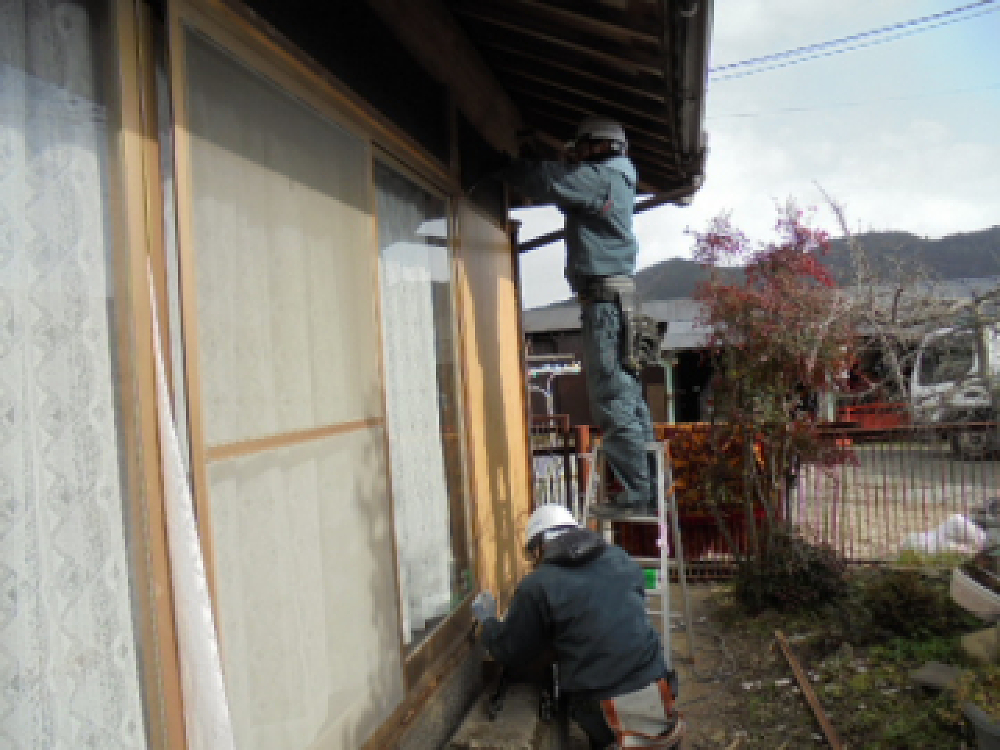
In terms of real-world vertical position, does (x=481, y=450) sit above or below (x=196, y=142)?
below

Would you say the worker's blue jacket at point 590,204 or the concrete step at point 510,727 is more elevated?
the worker's blue jacket at point 590,204

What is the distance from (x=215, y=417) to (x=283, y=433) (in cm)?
31

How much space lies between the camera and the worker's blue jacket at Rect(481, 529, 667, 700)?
116 inches

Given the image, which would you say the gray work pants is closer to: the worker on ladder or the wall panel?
the worker on ladder

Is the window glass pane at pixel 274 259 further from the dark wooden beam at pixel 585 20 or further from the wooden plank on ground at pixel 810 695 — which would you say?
the wooden plank on ground at pixel 810 695

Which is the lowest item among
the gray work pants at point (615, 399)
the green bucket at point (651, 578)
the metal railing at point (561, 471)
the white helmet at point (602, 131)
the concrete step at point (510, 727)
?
the concrete step at point (510, 727)

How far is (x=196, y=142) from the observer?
1.81m

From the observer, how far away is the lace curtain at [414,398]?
9.78 feet

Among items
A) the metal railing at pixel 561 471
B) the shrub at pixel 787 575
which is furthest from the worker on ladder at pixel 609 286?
the metal railing at pixel 561 471

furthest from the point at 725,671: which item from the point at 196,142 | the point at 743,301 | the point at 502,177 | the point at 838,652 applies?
the point at 196,142

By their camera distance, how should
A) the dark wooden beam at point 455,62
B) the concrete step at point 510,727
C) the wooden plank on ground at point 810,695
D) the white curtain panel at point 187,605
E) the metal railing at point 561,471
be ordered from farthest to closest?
the metal railing at point 561,471
the wooden plank on ground at point 810,695
the dark wooden beam at point 455,62
the concrete step at point 510,727
the white curtain panel at point 187,605

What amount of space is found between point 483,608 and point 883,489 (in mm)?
4815

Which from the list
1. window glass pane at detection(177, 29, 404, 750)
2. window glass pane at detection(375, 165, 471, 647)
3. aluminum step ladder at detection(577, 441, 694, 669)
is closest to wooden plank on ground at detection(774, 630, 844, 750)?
aluminum step ladder at detection(577, 441, 694, 669)

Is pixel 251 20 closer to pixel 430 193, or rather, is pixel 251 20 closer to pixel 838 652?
pixel 430 193
